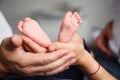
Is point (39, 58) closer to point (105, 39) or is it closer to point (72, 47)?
point (72, 47)

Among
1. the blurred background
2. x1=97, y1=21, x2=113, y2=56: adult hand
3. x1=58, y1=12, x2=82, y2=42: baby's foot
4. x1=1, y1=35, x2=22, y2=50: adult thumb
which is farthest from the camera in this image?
the blurred background

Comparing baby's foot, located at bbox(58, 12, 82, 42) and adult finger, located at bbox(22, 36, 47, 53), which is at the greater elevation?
baby's foot, located at bbox(58, 12, 82, 42)

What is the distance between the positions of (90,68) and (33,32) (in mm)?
187

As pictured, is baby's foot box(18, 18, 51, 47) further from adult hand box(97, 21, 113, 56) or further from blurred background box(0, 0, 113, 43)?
blurred background box(0, 0, 113, 43)

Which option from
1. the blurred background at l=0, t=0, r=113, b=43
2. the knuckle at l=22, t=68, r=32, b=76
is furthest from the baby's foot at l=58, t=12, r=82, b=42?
the blurred background at l=0, t=0, r=113, b=43

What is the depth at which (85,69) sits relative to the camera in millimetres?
635

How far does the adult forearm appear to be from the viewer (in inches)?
24.5

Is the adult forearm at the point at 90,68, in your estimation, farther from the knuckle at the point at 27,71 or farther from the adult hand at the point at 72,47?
the knuckle at the point at 27,71

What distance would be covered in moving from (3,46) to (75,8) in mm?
952

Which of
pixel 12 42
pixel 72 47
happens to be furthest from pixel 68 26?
pixel 12 42

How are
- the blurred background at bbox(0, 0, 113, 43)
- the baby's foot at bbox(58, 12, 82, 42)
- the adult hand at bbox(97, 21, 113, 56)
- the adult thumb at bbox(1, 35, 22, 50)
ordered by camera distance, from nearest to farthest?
the adult thumb at bbox(1, 35, 22, 50)
the baby's foot at bbox(58, 12, 82, 42)
the adult hand at bbox(97, 21, 113, 56)
the blurred background at bbox(0, 0, 113, 43)

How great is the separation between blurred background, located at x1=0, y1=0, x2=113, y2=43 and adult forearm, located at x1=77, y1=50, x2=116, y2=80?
2.54 feet

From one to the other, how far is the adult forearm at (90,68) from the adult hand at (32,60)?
0.23 feet

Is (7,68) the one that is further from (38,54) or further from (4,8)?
(4,8)
